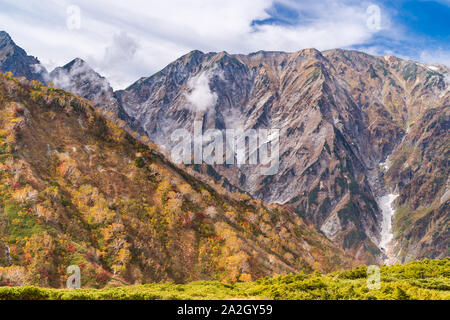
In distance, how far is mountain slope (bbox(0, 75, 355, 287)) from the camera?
205 feet

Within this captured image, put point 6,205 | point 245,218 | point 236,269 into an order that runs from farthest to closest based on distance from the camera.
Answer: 1. point 245,218
2. point 236,269
3. point 6,205

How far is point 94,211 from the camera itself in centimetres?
7956

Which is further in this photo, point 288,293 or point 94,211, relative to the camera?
point 94,211

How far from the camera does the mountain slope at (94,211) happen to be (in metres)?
62.5

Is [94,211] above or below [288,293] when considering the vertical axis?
above

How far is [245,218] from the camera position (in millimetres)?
139625

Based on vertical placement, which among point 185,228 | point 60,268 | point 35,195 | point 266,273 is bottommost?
point 266,273

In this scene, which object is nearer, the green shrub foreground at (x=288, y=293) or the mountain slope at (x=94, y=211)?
the green shrub foreground at (x=288, y=293)

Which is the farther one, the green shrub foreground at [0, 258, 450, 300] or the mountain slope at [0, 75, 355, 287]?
the mountain slope at [0, 75, 355, 287]

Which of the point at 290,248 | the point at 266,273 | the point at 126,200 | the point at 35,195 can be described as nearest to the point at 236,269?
the point at 266,273

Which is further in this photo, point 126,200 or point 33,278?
point 126,200
